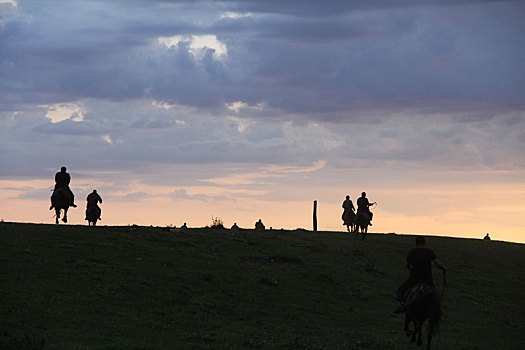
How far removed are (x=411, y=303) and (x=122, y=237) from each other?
22.3 meters

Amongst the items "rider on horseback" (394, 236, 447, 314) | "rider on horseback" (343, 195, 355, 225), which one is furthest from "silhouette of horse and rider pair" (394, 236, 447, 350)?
"rider on horseback" (343, 195, 355, 225)

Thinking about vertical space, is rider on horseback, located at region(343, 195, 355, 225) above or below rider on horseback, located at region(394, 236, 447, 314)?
above

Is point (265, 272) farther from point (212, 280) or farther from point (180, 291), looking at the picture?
point (180, 291)

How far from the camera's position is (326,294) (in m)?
40.1

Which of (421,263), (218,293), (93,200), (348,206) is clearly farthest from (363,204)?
(421,263)

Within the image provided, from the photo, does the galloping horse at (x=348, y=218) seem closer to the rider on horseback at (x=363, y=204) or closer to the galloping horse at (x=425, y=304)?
the rider on horseback at (x=363, y=204)

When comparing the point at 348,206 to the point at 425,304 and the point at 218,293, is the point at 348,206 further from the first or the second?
the point at 425,304

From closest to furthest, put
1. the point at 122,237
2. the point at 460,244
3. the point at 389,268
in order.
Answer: the point at 122,237 → the point at 389,268 → the point at 460,244

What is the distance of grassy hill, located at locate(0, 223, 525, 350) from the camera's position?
27.7 m

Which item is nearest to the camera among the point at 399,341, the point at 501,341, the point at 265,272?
the point at 399,341

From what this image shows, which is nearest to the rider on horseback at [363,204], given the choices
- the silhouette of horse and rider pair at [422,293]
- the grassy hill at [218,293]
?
the grassy hill at [218,293]

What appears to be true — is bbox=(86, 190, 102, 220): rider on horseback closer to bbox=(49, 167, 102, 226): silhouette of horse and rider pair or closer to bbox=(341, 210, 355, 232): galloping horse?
bbox=(49, 167, 102, 226): silhouette of horse and rider pair

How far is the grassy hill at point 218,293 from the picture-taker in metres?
27.7

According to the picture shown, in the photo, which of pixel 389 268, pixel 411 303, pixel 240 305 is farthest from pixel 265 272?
pixel 411 303
